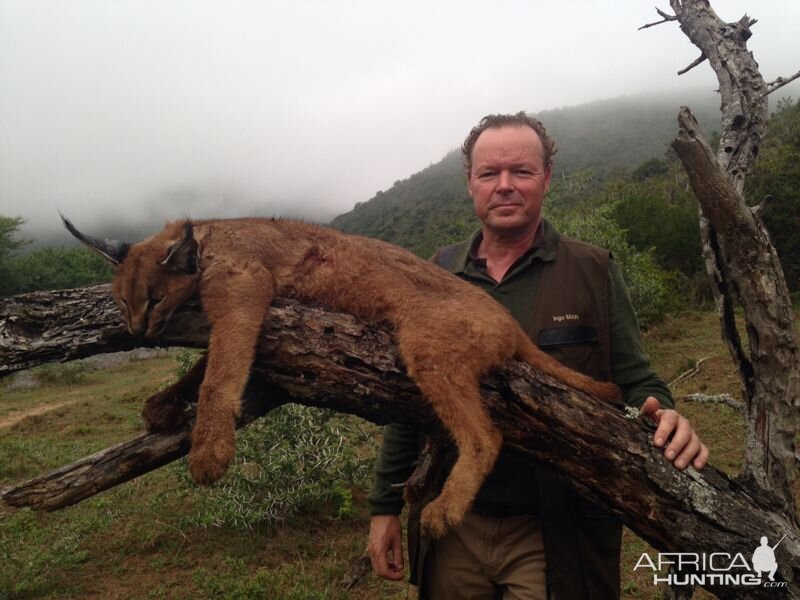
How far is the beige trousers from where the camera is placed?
3455 millimetres

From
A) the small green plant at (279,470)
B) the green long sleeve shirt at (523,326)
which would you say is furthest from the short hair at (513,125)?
the small green plant at (279,470)

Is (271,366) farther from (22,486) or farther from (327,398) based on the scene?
(22,486)

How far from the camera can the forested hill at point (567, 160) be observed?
235ft

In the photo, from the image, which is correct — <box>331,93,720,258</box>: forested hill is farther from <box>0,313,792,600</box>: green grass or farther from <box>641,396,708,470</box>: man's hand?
<box>641,396,708,470</box>: man's hand

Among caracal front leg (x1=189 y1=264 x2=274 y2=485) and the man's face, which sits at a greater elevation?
the man's face

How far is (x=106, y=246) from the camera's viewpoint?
3.81 m

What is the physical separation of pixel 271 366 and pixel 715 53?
518cm

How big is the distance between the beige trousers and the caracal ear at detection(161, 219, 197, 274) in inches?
100

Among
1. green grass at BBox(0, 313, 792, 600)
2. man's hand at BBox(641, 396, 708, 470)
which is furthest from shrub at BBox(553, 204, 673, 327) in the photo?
man's hand at BBox(641, 396, 708, 470)

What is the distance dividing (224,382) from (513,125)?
2670 millimetres

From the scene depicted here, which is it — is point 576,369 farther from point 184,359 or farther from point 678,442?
point 184,359

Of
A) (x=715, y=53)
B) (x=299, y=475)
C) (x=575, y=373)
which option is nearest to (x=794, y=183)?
(x=715, y=53)

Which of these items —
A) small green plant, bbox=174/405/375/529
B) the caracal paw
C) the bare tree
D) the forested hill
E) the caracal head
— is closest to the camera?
the caracal paw

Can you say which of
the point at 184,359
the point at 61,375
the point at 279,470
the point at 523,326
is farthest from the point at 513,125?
the point at 61,375
